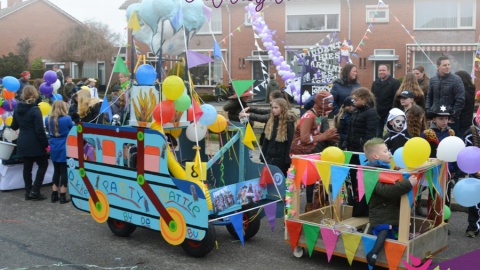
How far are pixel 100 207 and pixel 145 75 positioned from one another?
1554 millimetres

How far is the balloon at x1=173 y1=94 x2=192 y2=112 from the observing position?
6.18 meters

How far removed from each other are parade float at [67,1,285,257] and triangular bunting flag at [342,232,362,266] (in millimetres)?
1158

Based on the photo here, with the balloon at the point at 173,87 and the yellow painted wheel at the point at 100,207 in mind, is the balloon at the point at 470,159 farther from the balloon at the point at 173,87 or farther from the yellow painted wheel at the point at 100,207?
the yellow painted wheel at the point at 100,207

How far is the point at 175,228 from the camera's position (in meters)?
5.91

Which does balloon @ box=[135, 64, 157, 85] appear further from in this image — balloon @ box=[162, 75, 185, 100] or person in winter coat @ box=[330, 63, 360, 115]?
person in winter coat @ box=[330, 63, 360, 115]

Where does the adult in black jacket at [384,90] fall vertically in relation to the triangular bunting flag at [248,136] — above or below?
above

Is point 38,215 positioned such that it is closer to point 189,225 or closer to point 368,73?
point 189,225

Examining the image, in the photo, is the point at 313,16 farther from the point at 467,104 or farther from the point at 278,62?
the point at 467,104

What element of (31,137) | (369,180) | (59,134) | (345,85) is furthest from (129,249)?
(345,85)

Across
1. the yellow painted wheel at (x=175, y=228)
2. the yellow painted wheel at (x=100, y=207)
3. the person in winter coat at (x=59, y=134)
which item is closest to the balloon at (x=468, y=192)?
the yellow painted wheel at (x=175, y=228)

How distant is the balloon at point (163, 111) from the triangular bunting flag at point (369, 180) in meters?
2.15

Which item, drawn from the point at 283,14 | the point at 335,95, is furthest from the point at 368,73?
the point at 335,95

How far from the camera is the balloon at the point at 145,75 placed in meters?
6.56

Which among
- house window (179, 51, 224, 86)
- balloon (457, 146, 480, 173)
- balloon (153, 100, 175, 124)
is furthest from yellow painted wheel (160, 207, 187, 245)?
house window (179, 51, 224, 86)
